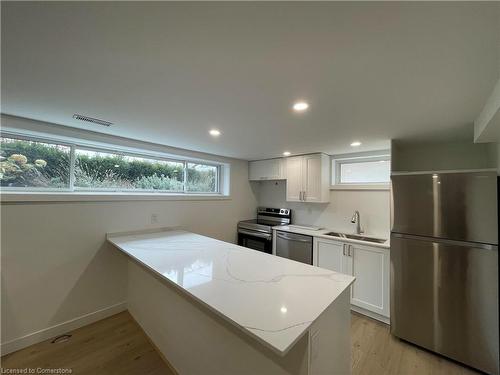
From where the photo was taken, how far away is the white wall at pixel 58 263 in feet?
6.01

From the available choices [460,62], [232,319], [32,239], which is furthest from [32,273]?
[460,62]

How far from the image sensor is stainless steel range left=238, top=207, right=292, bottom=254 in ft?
11.1

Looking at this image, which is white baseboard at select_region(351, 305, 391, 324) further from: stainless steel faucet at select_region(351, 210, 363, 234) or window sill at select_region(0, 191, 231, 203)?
window sill at select_region(0, 191, 231, 203)

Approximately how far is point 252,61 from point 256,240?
295 centimetres

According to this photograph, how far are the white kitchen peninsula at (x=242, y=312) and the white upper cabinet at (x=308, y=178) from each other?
5.69 feet

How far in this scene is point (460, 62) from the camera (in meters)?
0.97

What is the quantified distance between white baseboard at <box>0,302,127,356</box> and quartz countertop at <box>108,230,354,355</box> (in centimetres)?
94

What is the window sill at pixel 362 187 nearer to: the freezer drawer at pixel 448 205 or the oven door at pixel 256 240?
the freezer drawer at pixel 448 205

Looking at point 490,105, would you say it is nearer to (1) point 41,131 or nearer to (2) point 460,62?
(2) point 460,62

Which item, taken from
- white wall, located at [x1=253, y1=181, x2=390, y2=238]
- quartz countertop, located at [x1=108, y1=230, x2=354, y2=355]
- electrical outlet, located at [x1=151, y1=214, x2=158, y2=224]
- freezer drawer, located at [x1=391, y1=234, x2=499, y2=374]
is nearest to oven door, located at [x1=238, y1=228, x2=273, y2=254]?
white wall, located at [x1=253, y1=181, x2=390, y2=238]

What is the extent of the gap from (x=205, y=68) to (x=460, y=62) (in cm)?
124

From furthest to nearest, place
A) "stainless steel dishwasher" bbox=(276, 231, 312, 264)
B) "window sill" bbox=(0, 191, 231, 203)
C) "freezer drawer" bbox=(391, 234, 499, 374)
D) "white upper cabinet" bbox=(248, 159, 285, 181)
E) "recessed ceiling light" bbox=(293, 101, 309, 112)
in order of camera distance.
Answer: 1. "white upper cabinet" bbox=(248, 159, 285, 181)
2. "stainless steel dishwasher" bbox=(276, 231, 312, 264)
3. "window sill" bbox=(0, 191, 231, 203)
4. "freezer drawer" bbox=(391, 234, 499, 374)
5. "recessed ceiling light" bbox=(293, 101, 309, 112)

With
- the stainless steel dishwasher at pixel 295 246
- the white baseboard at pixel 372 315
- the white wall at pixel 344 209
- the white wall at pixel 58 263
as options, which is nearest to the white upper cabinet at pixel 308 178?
the white wall at pixel 344 209

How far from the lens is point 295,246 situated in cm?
306
